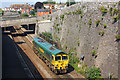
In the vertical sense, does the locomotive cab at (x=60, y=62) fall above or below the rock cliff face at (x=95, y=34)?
below

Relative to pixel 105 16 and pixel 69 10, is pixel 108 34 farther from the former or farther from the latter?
pixel 69 10

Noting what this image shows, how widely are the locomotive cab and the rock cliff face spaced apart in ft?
12.0

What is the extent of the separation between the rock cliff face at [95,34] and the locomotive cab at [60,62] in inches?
144

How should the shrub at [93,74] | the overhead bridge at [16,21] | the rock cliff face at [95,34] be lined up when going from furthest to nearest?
the overhead bridge at [16,21] → the rock cliff face at [95,34] → the shrub at [93,74]

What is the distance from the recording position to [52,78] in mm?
23453

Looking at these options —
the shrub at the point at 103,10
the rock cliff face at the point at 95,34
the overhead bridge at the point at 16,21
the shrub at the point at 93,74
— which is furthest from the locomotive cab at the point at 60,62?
the overhead bridge at the point at 16,21

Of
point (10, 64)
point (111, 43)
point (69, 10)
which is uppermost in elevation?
point (69, 10)

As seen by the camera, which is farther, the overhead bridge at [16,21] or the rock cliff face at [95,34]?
the overhead bridge at [16,21]

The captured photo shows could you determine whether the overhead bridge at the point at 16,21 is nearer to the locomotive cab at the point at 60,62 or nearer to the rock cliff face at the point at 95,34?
the rock cliff face at the point at 95,34

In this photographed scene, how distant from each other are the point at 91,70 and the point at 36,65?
32.1 ft

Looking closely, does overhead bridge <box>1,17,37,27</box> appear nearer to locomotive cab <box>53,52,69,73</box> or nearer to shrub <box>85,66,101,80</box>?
locomotive cab <box>53,52,69,73</box>

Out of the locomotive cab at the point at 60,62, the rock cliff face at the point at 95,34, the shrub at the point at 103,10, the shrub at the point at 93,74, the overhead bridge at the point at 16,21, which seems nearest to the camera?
the shrub at the point at 93,74

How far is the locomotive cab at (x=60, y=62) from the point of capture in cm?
2369

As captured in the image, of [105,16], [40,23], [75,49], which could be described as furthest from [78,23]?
[40,23]
